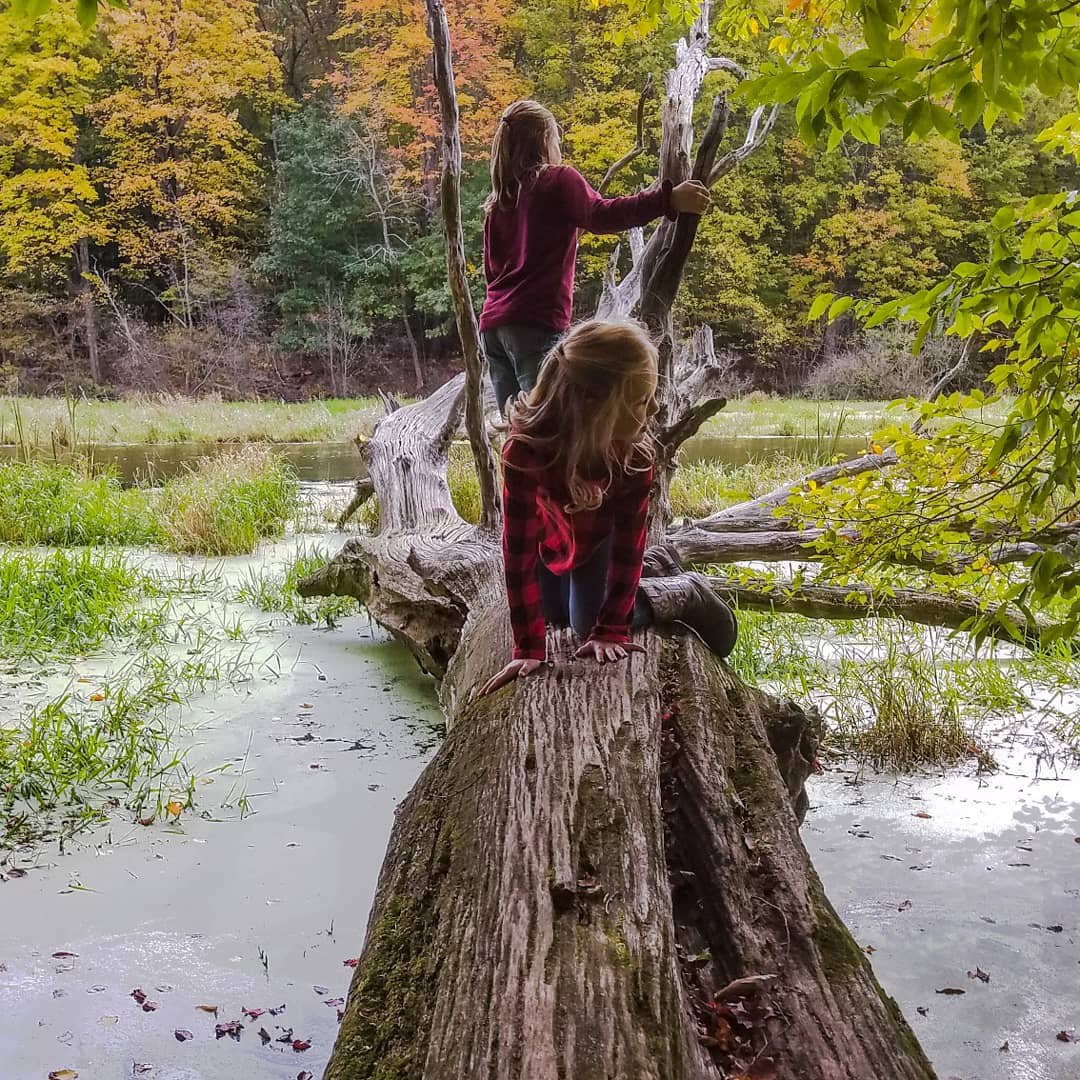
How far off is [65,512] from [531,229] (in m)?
3.92

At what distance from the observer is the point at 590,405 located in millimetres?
1974

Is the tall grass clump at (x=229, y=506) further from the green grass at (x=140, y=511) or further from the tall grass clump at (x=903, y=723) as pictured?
the tall grass clump at (x=903, y=723)

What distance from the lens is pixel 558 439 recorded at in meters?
2.00

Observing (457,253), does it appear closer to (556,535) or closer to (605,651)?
(556,535)

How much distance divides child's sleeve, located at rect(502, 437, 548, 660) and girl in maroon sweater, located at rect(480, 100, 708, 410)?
0.85 meters

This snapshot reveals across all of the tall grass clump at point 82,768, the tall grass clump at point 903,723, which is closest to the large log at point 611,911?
the tall grass clump at point 903,723

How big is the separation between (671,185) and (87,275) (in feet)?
55.0

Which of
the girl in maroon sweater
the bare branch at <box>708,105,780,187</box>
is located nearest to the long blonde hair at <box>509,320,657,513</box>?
the bare branch at <box>708,105,780,187</box>

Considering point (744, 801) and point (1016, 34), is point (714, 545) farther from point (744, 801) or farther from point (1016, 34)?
point (1016, 34)

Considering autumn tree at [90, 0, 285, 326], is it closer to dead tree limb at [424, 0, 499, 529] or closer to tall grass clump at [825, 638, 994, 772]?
dead tree limb at [424, 0, 499, 529]

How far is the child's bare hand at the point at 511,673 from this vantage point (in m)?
2.03

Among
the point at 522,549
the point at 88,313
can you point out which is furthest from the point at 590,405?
the point at 88,313

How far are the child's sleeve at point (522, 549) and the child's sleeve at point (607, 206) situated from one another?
808mm

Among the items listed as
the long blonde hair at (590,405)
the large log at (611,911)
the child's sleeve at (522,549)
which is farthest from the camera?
the child's sleeve at (522,549)
